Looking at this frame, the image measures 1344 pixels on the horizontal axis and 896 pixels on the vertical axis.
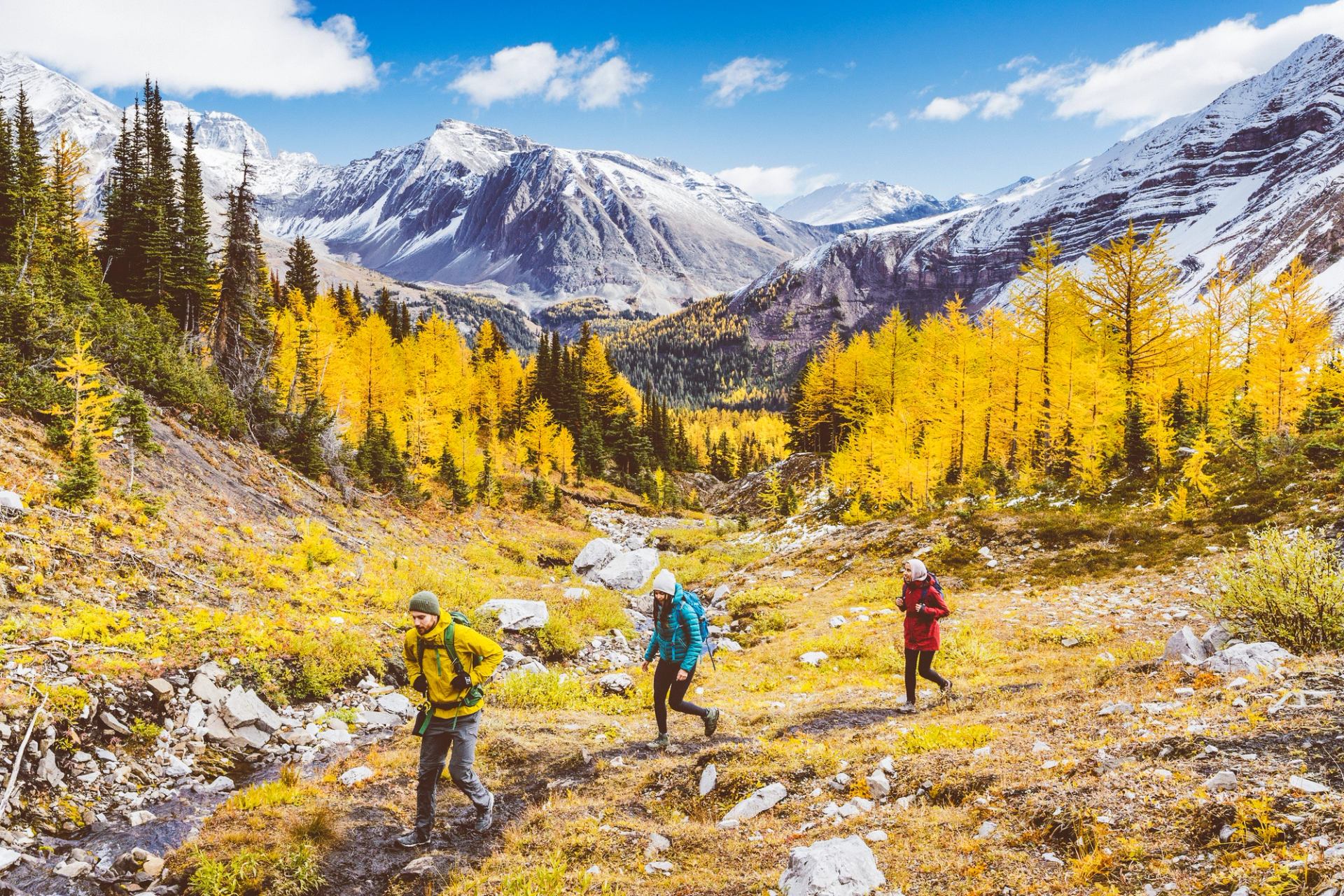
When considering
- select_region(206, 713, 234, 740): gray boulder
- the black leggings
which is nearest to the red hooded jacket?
the black leggings

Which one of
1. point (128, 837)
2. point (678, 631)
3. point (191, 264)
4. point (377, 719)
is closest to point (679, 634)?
point (678, 631)

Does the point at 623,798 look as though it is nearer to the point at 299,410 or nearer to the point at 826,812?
the point at 826,812

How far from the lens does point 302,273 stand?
60406 mm

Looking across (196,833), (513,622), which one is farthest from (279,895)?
(513,622)

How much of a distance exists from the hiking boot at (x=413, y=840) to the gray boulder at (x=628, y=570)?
58.2 feet

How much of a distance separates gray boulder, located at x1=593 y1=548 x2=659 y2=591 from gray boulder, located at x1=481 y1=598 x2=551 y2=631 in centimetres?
765

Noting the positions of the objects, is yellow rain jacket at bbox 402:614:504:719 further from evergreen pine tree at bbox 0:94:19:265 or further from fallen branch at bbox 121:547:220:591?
evergreen pine tree at bbox 0:94:19:265

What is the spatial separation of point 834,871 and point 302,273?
228 ft

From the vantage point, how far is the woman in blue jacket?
870 cm

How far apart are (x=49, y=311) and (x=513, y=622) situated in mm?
16344

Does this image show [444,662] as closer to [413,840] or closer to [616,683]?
[413,840]

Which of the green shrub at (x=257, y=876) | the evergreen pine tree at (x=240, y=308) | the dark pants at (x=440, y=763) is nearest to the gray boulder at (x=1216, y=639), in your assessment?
the dark pants at (x=440, y=763)

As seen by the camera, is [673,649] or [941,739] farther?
[673,649]

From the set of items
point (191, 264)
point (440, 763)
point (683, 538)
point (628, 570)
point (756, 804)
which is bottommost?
point (683, 538)
